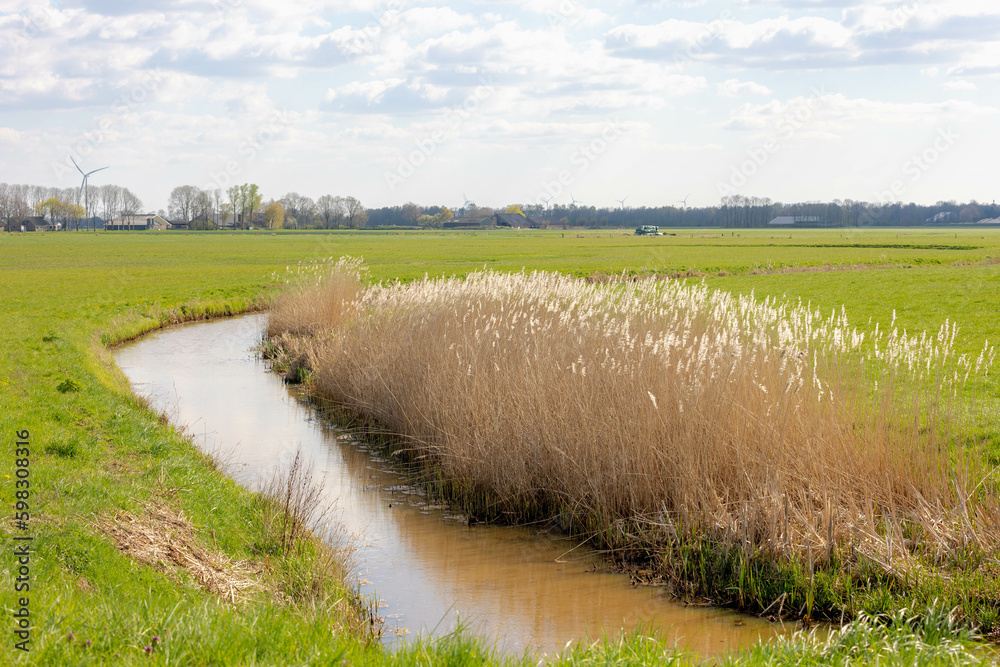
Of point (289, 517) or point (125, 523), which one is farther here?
point (289, 517)

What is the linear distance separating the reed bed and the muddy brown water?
0.48 m

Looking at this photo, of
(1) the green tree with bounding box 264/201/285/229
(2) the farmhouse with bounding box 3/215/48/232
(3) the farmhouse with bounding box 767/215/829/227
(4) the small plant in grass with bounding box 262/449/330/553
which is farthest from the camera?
(3) the farmhouse with bounding box 767/215/829/227

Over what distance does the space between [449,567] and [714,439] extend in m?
3.26

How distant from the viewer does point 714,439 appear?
8.60 metres

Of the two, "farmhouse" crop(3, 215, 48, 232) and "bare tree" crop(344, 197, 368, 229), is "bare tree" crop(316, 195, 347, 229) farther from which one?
"farmhouse" crop(3, 215, 48, 232)

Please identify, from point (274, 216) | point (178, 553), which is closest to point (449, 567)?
point (178, 553)

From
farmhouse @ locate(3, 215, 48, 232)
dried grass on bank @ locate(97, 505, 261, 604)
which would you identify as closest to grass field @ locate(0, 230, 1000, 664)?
dried grass on bank @ locate(97, 505, 261, 604)

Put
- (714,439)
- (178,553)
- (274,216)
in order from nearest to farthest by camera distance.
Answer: (178,553)
(714,439)
(274,216)

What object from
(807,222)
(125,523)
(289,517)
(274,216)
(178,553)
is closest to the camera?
(178,553)

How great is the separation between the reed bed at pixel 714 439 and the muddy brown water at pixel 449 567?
484mm

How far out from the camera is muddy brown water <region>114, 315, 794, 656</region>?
7145 mm

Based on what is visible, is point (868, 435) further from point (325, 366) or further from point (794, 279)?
point (794, 279)

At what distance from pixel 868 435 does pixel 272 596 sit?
19.6 feet

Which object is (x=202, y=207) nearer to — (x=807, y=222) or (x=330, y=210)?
(x=330, y=210)
